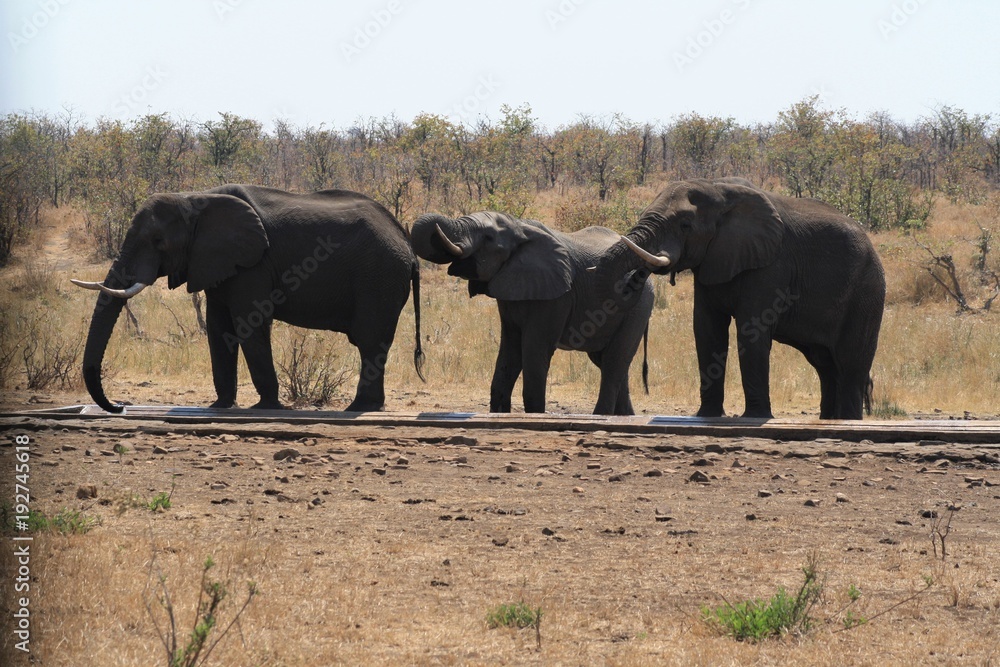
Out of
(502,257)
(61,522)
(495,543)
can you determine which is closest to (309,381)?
(502,257)

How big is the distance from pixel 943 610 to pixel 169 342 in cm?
1513

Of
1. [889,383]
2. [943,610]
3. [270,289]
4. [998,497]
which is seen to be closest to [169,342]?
[270,289]

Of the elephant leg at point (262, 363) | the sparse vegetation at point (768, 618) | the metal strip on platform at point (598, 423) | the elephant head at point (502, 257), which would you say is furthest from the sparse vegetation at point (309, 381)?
the sparse vegetation at point (768, 618)

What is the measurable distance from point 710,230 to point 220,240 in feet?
14.6

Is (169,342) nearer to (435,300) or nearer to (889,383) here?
(435,300)

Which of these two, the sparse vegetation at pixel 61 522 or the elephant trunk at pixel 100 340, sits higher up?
the elephant trunk at pixel 100 340

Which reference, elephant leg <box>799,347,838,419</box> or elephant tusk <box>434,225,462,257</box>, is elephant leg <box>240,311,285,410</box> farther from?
elephant leg <box>799,347,838,419</box>

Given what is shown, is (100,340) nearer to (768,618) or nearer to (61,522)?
(61,522)

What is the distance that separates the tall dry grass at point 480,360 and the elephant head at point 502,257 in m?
2.88

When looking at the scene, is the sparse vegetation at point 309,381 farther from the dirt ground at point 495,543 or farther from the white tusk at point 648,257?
the white tusk at point 648,257

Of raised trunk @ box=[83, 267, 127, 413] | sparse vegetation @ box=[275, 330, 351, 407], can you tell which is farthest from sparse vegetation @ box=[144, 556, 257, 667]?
sparse vegetation @ box=[275, 330, 351, 407]

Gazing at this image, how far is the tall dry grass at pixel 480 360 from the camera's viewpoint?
1461 cm

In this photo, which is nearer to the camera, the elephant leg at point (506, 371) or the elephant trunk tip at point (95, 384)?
the elephant trunk tip at point (95, 384)

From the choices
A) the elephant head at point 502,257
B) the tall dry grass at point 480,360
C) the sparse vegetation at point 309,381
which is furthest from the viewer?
the tall dry grass at point 480,360
